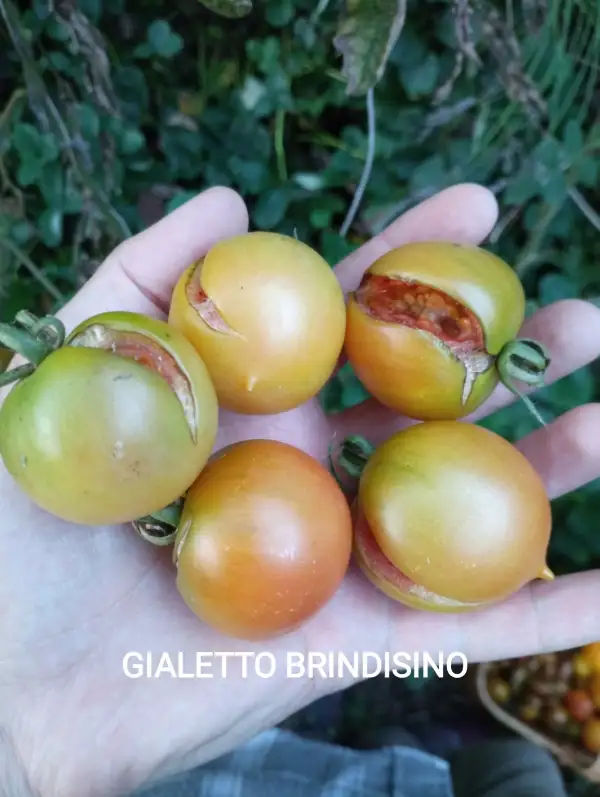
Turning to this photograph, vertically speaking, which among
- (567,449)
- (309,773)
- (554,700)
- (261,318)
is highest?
(261,318)

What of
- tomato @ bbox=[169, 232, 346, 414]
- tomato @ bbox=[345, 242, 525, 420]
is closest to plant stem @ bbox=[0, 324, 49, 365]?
tomato @ bbox=[169, 232, 346, 414]

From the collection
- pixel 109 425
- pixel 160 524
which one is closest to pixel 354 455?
pixel 160 524

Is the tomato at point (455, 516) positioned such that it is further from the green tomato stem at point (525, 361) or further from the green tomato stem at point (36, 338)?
the green tomato stem at point (36, 338)

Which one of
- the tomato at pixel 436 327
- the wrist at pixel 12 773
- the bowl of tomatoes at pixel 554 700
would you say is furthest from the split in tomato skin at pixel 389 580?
the bowl of tomatoes at pixel 554 700

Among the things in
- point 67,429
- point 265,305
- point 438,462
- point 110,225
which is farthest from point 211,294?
point 110,225

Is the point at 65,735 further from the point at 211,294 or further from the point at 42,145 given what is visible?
the point at 42,145

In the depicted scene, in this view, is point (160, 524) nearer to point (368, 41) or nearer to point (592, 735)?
point (368, 41)
